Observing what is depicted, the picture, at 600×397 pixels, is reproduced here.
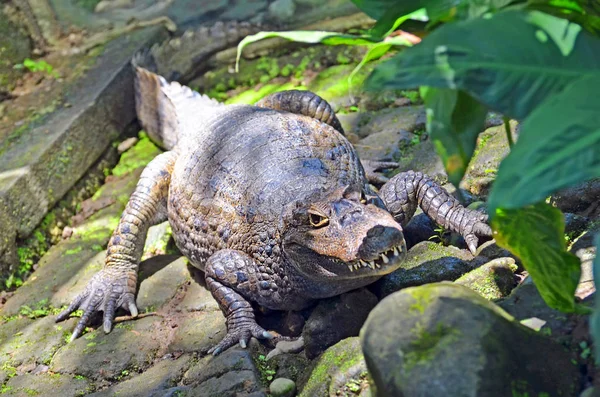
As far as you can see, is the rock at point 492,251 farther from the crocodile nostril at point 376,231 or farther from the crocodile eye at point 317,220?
the crocodile eye at point 317,220

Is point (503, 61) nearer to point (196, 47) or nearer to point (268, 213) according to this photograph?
point (268, 213)

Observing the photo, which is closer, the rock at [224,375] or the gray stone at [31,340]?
the rock at [224,375]

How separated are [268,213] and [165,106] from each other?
7.78 feet

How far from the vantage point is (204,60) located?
6926 mm

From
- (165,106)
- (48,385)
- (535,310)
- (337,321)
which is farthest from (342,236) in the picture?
(165,106)

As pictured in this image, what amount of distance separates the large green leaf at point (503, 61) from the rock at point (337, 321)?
1.65 meters

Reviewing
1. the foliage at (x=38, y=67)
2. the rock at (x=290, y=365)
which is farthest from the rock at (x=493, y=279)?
the foliage at (x=38, y=67)

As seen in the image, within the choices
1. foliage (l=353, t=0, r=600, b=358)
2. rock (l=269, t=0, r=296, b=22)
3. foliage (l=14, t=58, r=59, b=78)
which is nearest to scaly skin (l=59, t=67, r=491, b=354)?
foliage (l=353, t=0, r=600, b=358)

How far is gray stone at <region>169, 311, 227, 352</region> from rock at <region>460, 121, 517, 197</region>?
1.75m

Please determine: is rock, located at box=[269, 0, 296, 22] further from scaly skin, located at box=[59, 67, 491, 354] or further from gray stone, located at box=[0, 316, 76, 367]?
gray stone, located at box=[0, 316, 76, 367]

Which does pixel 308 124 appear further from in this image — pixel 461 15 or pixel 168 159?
pixel 461 15

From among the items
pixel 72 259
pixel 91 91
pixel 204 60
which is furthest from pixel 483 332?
pixel 204 60

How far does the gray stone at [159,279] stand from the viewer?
4.42 metres

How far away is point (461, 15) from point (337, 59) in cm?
421
